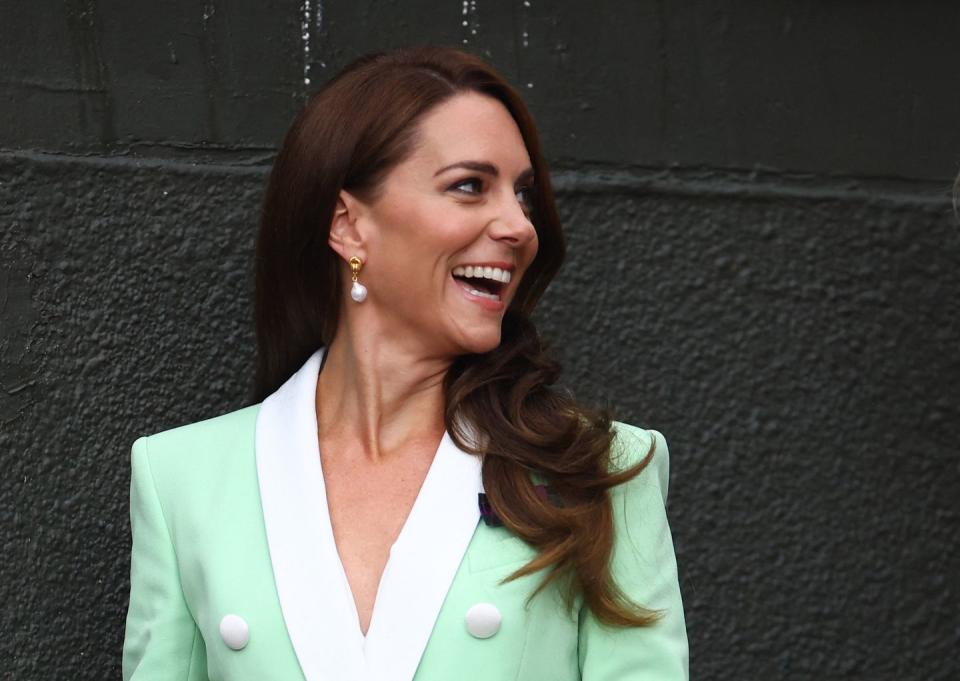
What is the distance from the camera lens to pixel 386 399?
135 inches

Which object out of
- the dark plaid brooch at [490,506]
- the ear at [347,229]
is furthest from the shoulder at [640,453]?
the ear at [347,229]

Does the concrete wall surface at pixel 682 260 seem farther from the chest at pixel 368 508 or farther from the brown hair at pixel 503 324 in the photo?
the chest at pixel 368 508

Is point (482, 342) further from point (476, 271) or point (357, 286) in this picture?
point (357, 286)

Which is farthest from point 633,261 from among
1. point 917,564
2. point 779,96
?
point 917,564

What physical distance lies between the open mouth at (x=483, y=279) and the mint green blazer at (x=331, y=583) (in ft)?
0.90

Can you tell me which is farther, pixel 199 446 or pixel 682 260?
pixel 682 260

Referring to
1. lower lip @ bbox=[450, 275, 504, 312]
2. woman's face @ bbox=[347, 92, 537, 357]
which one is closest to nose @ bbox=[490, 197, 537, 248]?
woman's face @ bbox=[347, 92, 537, 357]

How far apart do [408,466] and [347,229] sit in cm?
45

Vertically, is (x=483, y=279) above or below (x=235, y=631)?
above

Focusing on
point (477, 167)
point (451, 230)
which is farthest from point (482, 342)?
point (477, 167)

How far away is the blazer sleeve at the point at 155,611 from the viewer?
3.34 metres

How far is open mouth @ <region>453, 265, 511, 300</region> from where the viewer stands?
3.32 metres

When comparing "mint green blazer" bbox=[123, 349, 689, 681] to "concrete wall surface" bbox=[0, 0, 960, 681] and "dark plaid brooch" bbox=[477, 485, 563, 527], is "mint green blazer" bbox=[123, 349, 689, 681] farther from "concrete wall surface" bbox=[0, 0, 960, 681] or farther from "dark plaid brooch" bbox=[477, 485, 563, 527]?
"concrete wall surface" bbox=[0, 0, 960, 681]

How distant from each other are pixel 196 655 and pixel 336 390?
55 centimetres
